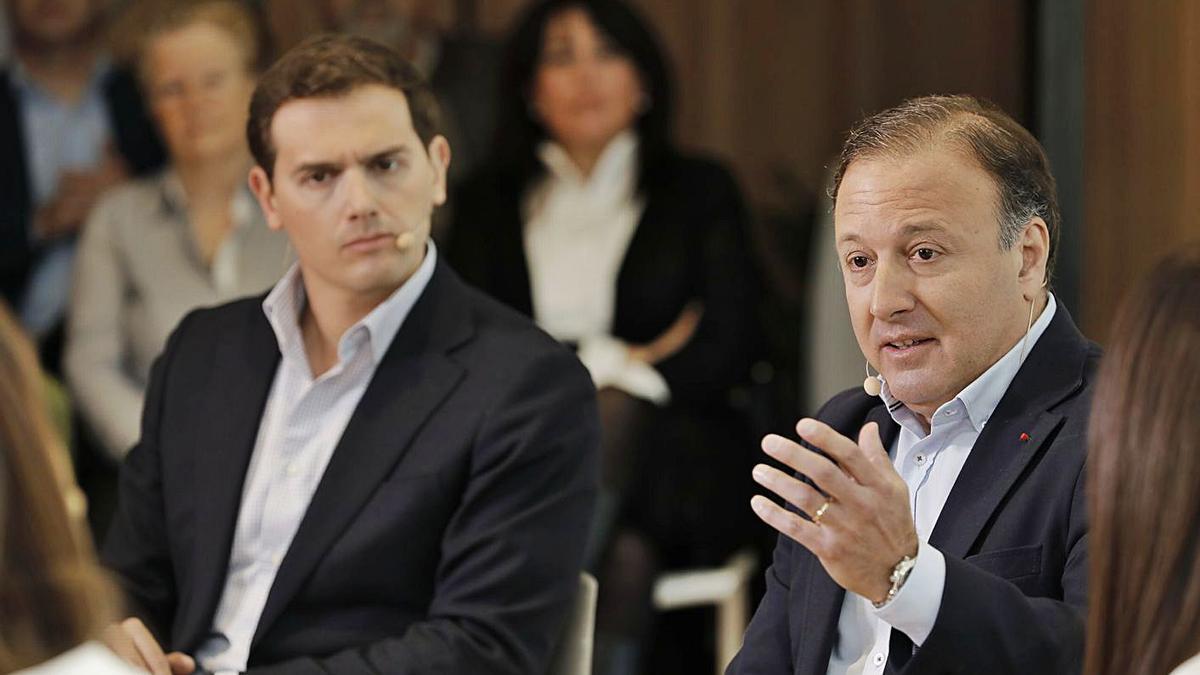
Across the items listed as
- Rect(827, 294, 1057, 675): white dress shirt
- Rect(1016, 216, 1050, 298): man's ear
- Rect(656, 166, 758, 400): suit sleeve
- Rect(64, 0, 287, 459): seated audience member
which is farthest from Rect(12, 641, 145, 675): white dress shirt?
Rect(64, 0, 287, 459): seated audience member

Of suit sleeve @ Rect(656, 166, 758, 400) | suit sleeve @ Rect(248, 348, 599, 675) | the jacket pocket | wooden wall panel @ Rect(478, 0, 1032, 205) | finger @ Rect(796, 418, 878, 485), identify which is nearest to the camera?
finger @ Rect(796, 418, 878, 485)

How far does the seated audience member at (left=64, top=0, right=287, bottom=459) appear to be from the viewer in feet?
14.4

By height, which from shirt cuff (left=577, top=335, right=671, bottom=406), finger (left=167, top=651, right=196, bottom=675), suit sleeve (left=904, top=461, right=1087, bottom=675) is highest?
suit sleeve (left=904, top=461, right=1087, bottom=675)

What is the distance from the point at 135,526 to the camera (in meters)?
2.72

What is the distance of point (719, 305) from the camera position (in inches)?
166

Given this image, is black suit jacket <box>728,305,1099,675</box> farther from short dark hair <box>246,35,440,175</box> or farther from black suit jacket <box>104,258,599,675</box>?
short dark hair <box>246,35,440,175</box>

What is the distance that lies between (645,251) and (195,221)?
4.03ft

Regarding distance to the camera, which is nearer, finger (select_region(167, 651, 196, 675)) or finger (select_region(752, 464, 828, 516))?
finger (select_region(752, 464, 828, 516))

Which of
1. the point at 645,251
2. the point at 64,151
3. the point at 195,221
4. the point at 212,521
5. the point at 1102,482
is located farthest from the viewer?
the point at 64,151

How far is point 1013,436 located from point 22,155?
3.63 metres

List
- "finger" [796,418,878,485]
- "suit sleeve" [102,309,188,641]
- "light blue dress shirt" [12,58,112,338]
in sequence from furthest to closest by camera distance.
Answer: "light blue dress shirt" [12,58,112,338]
"suit sleeve" [102,309,188,641]
"finger" [796,418,878,485]

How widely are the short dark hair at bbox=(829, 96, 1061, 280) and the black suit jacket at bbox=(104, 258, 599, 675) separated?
0.69m

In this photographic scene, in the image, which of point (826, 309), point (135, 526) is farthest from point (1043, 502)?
point (826, 309)

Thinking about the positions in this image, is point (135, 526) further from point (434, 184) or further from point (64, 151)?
point (64, 151)
